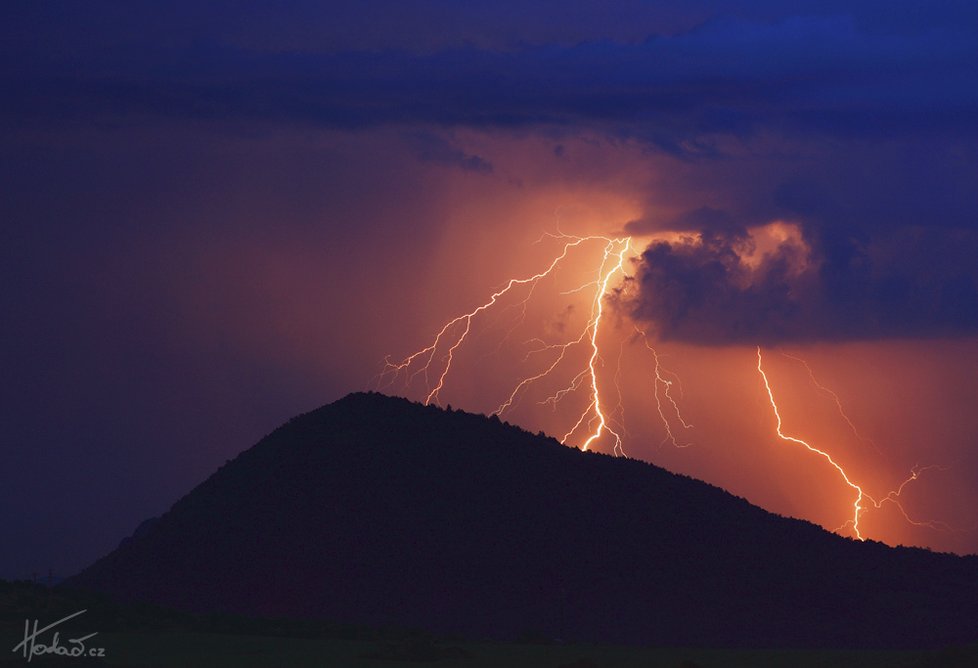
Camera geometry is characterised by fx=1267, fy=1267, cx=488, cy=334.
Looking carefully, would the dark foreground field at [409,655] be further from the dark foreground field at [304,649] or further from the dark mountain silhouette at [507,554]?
the dark mountain silhouette at [507,554]

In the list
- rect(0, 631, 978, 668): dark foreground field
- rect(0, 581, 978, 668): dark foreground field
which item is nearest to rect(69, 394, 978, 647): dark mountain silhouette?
rect(0, 581, 978, 668): dark foreground field

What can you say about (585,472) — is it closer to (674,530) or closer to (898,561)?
(674,530)

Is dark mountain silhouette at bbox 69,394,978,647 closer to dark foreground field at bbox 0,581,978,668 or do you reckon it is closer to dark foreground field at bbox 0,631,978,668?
dark foreground field at bbox 0,581,978,668

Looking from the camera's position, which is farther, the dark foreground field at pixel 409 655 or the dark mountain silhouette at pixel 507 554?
the dark mountain silhouette at pixel 507 554

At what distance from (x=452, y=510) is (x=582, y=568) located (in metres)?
5.81

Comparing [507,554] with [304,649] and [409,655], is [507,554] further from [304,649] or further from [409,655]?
[409,655]

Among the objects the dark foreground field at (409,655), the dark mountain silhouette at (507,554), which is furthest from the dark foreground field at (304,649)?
the dark mountain silhouette at (507,554)

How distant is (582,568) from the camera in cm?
4094

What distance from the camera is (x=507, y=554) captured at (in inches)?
1647

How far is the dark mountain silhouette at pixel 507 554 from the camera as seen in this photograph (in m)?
37.9

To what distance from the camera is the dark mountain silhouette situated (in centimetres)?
3794

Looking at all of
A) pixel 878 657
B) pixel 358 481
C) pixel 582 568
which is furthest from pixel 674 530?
pixel 878 657

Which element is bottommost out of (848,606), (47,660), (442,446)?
(47,660)

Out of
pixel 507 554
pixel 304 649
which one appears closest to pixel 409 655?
pixel 304 649
